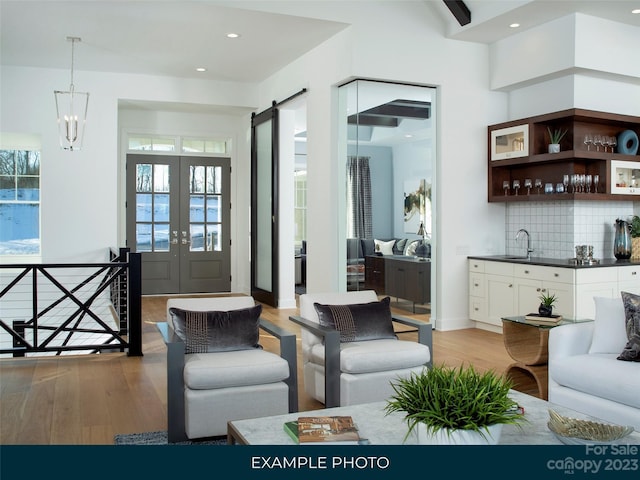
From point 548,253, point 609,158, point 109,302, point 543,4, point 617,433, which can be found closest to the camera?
point 617,433

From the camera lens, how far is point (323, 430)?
2594mm

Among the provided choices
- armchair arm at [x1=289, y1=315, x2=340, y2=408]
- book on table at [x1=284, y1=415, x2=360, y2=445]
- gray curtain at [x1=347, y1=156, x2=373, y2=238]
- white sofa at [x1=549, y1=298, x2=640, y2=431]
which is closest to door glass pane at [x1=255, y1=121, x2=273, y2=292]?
gray curtain at [x1=347, y1=156, x2=373, y2=238]

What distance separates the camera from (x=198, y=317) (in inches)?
157

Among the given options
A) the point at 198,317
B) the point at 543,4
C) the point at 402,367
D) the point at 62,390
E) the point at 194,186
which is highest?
the point at 543,4

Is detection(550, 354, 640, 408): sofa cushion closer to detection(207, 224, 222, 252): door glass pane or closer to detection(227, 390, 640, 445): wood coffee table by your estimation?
detection(227, 390, 640, 445): wood coffee table

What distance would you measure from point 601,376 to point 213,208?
7924 millimetres

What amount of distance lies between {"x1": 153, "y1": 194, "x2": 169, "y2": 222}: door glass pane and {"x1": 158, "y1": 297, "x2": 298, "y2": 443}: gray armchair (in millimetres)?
6793

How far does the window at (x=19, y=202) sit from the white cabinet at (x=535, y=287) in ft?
19.9

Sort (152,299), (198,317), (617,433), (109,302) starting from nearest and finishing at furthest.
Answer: (617,433) → (198,317) → (109,302) → (152,299)

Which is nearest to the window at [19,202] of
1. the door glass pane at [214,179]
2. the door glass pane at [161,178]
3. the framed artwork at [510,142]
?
the door glass pane at [161,178]

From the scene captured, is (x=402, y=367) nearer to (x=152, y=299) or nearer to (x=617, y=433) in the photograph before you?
(x=617, y=433)

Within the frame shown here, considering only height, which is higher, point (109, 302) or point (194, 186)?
point (194, 186)
